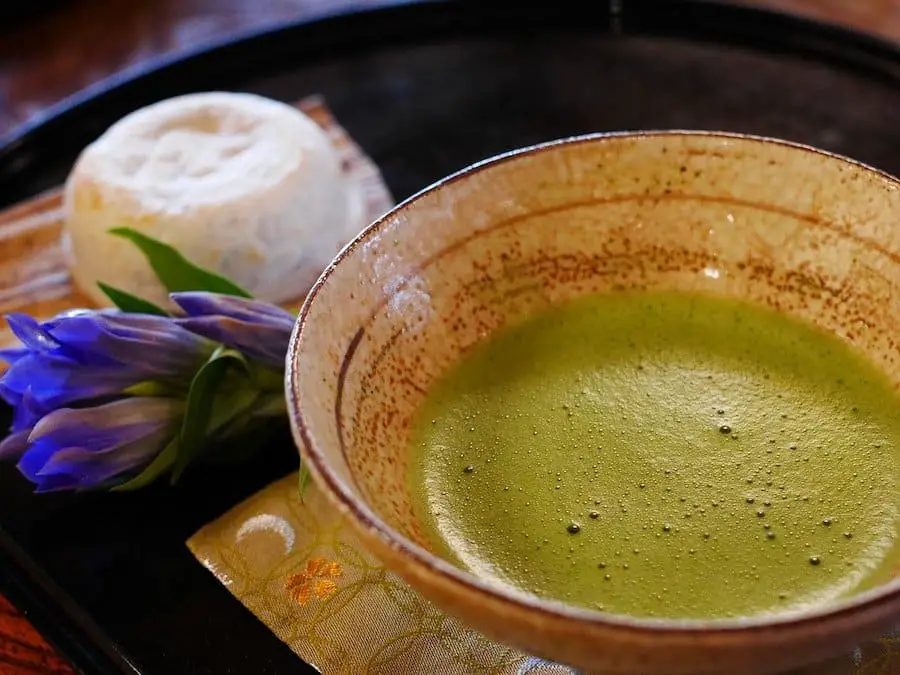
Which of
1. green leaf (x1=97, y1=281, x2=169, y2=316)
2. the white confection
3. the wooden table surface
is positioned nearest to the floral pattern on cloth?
green leaf (x1=97, y1=281, x2=169, y2=316)

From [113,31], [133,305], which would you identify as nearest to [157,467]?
[133,305]

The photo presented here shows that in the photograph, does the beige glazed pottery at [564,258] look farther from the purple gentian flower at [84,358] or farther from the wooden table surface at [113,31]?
the wooden table surface at [113,31]

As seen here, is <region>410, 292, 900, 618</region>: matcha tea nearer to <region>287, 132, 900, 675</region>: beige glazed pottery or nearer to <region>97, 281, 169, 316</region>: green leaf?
<region>287, 132, 900, 675</region>: beige glazed pottery

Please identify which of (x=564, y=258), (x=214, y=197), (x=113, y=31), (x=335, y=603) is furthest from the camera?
(x=113, y=31)

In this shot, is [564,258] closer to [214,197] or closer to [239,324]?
[239,324]

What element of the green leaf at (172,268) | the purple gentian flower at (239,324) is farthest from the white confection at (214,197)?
the purple gentian flower at (239,324)

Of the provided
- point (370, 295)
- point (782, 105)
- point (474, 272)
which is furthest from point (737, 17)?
point (370, 295)

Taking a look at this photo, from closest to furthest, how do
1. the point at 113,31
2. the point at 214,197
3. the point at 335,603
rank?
the point at 335,603 < the point at 214,197 < the point at 113,31

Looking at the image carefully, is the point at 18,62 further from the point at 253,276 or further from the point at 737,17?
the point at 737,17
